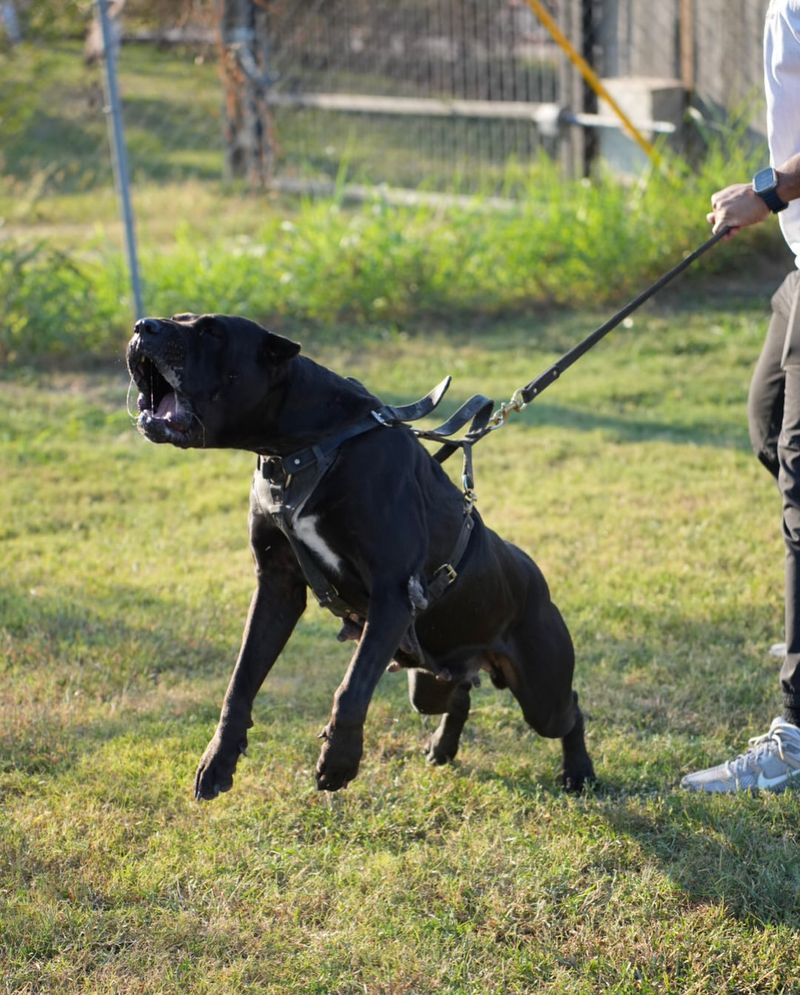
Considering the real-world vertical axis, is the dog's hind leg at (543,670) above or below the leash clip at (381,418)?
below

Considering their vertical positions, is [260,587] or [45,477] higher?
[260,587]

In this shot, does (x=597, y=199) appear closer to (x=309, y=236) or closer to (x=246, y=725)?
(x=309, y=236)

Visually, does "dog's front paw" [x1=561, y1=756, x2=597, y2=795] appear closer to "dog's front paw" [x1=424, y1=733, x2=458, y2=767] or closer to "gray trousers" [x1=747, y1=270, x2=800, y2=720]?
"dog's front paw" [x1=424, y1=733, x2=458, y2=767]

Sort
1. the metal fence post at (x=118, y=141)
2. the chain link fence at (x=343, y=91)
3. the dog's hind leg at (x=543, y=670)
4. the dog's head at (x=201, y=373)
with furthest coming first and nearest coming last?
the chain link fence at (x=343, y=91), the metal fence post at (x=118, y=141), the dog's hind leg at (x=543, y=670), the dog's head at (x=201, y=373)

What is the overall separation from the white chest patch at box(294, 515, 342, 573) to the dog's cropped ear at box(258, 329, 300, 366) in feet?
1.18

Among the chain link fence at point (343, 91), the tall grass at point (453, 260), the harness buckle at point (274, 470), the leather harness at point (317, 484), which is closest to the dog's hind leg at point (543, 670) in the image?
the leather harness at point (317, 484)

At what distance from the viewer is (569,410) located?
24.7ft

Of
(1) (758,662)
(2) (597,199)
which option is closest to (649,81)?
(2) (597,199)

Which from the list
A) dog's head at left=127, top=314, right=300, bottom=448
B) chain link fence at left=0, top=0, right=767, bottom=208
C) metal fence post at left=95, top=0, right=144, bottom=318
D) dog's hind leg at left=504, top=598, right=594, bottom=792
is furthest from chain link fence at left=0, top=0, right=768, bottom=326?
dog's head at left=127, top=314, right=300, bottom=448

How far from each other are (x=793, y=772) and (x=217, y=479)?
3649mm

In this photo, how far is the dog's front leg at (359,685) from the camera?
2.97m

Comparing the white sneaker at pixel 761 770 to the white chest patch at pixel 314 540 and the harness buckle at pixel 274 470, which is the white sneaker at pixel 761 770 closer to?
the white chest patch at pixel 314 540

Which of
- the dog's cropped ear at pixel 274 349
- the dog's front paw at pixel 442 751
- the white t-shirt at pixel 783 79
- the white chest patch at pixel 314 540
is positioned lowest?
the dog's front paw at pixel 442 751

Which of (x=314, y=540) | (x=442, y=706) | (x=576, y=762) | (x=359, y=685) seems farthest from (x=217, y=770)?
(x=576, y=762)
